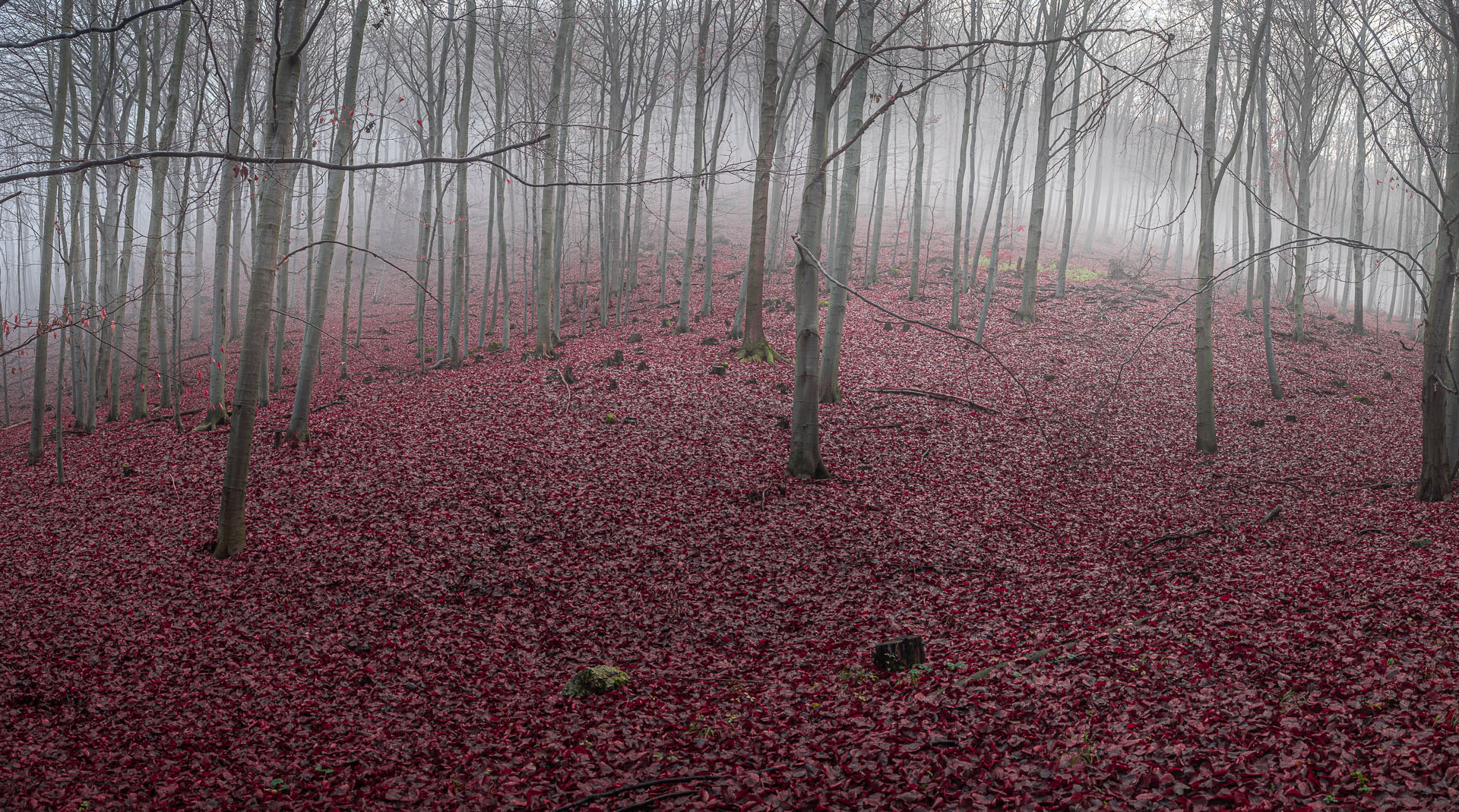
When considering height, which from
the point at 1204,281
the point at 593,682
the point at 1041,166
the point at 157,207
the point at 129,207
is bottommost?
the point at 593,682

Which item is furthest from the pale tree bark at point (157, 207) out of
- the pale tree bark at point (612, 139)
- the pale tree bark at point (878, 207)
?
the pale tree bark at point (878, 207)

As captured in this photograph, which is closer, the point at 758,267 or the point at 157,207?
the point at 157,207

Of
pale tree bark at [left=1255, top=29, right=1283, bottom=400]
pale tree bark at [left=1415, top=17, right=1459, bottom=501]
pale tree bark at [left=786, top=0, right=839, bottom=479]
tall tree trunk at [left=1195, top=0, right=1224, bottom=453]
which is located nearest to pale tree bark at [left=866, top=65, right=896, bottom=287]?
pale tree bark at [left=1255, top=29, right=1283, bottom=400]

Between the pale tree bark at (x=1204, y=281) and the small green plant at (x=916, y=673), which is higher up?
the pale tree bark at (x=1204, y=281)

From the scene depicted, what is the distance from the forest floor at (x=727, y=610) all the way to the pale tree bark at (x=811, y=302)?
50 cm

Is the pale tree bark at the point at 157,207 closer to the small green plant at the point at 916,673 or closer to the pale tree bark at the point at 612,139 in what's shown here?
the pale tree bark at the point at 612,139

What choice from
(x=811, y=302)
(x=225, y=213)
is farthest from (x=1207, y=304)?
(x=225, y=213)

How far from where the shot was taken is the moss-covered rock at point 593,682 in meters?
4.97

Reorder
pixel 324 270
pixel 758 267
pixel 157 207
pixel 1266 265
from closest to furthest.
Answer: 1. pixel 324 270
2. pixel 157 207
3. pixel 758 267
4. pixel 1266 265

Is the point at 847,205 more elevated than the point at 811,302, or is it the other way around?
the point at 847,205

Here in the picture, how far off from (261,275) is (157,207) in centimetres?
860

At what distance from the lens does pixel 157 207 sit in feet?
40.9

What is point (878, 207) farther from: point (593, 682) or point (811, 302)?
point (593, 682)

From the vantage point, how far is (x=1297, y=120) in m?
16.8
